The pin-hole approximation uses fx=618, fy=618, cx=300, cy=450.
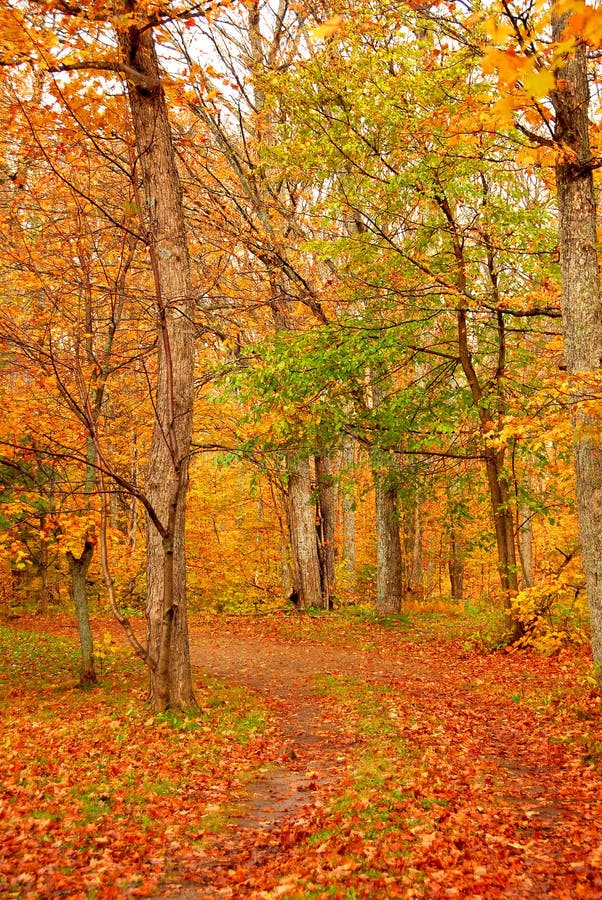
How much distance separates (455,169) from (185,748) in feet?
29.4

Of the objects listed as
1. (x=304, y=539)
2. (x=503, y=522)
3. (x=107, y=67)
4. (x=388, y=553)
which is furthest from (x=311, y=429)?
(x=107, y=67)

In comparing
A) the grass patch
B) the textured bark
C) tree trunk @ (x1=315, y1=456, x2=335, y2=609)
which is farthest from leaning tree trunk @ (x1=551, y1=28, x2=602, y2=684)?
tree trunk @ (x1=315, y1=456, x2=335, y2=609)

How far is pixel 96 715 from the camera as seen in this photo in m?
7.37

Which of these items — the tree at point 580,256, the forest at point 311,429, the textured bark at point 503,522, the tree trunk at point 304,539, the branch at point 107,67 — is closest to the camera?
the forest at point 311,429

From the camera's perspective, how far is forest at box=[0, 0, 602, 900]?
167 inches

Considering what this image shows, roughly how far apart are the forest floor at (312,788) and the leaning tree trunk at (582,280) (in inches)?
67.1

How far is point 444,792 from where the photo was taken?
4.88m

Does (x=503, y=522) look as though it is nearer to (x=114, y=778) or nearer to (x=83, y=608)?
(x=83, y=608)

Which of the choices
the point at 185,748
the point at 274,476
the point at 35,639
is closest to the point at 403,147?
the point at 185,748

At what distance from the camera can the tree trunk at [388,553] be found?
15195mm

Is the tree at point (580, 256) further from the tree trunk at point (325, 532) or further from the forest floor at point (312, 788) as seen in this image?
the tree trunk at point (325, 532)

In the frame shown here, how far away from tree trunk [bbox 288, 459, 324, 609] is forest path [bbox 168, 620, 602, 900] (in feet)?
22.1

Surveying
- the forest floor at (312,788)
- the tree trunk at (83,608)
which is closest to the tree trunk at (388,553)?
the forest floor at (312,788)

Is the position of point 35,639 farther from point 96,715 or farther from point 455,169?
point 455,169
